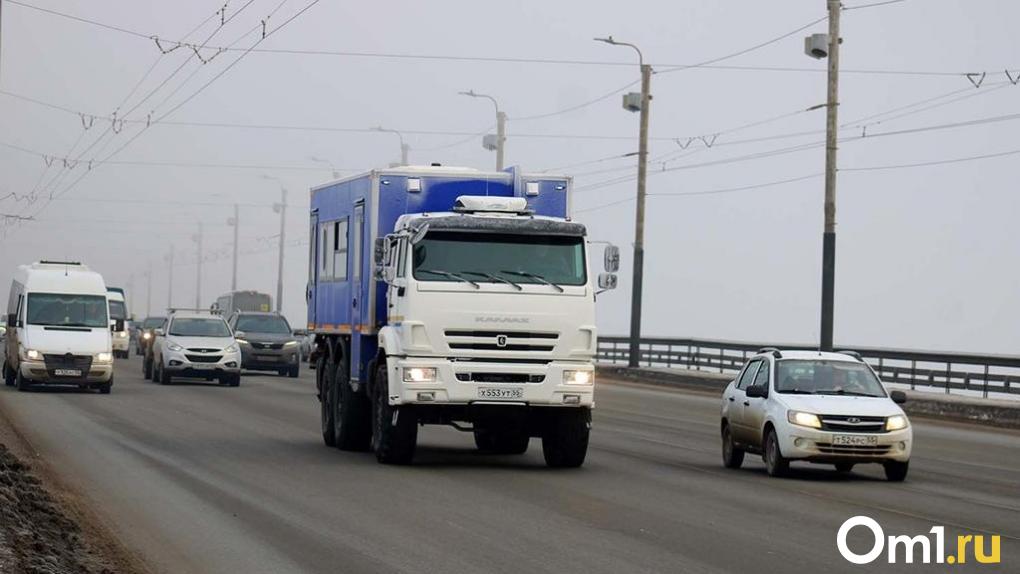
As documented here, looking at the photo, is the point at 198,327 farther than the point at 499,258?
Yes

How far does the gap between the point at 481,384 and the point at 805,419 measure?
12.1 feet

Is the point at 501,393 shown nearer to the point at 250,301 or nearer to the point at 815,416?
the point at 815,416

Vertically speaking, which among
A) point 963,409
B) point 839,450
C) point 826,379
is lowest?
point 963,409

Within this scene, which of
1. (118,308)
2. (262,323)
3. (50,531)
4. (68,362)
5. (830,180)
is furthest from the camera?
(118,308)

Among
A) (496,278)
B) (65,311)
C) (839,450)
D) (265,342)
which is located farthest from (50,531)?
(265,342)

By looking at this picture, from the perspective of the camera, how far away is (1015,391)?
4225 cm

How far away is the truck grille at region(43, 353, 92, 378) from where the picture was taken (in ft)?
124

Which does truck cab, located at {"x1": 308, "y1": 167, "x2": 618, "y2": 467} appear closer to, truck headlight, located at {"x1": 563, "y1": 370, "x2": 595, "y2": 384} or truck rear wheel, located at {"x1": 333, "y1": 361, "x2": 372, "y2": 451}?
truck headlight, located at {"x1": 563, "y1": 370, "x2": 595, "y2": 384}

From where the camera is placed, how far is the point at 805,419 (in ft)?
65.3

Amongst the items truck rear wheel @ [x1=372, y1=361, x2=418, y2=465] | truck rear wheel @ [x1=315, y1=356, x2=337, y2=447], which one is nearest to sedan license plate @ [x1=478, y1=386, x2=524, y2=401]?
truck rear wheel @ [x1=372, y1=361, x2=418, y2=465]

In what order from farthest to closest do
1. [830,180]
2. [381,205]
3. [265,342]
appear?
[265,342], [830,180], [381,205]

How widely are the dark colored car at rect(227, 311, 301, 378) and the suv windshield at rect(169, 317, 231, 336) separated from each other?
6.53m

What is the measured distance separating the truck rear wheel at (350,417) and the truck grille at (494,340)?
3200 millimetres

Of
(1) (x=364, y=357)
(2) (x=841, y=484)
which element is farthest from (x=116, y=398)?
(2) (x=841, y=484)
